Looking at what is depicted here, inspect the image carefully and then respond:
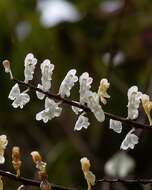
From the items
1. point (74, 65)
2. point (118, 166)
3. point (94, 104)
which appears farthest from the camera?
point (74, 65)

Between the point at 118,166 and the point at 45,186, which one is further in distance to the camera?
the point at 118,166

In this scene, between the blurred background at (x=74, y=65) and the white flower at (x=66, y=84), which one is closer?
the white flower at (x=66, y=84)

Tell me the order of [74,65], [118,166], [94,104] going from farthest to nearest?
[74,65] → [118,166] → [94,104]

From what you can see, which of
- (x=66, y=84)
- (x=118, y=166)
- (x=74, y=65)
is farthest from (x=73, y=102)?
(x=74, y=65)

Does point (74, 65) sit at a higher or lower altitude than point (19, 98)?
higher

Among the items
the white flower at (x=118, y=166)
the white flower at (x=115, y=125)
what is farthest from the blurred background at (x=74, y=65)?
the white flower at (x=115, y=125)

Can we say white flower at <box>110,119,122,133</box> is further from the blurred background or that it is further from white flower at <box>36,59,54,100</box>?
the blurred background

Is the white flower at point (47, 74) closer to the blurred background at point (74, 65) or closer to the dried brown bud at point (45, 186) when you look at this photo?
the dried brown bud at point (45, 186)

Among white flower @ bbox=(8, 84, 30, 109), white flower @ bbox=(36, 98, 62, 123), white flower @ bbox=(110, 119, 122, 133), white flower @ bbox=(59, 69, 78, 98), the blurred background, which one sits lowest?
white flower @ bbox=(110, 119, 122, 133)

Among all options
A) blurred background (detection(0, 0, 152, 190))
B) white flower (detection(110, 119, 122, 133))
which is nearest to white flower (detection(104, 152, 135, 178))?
blurred background (detection(0, 0, 152, 190))

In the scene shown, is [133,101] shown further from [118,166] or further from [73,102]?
[118,166]
